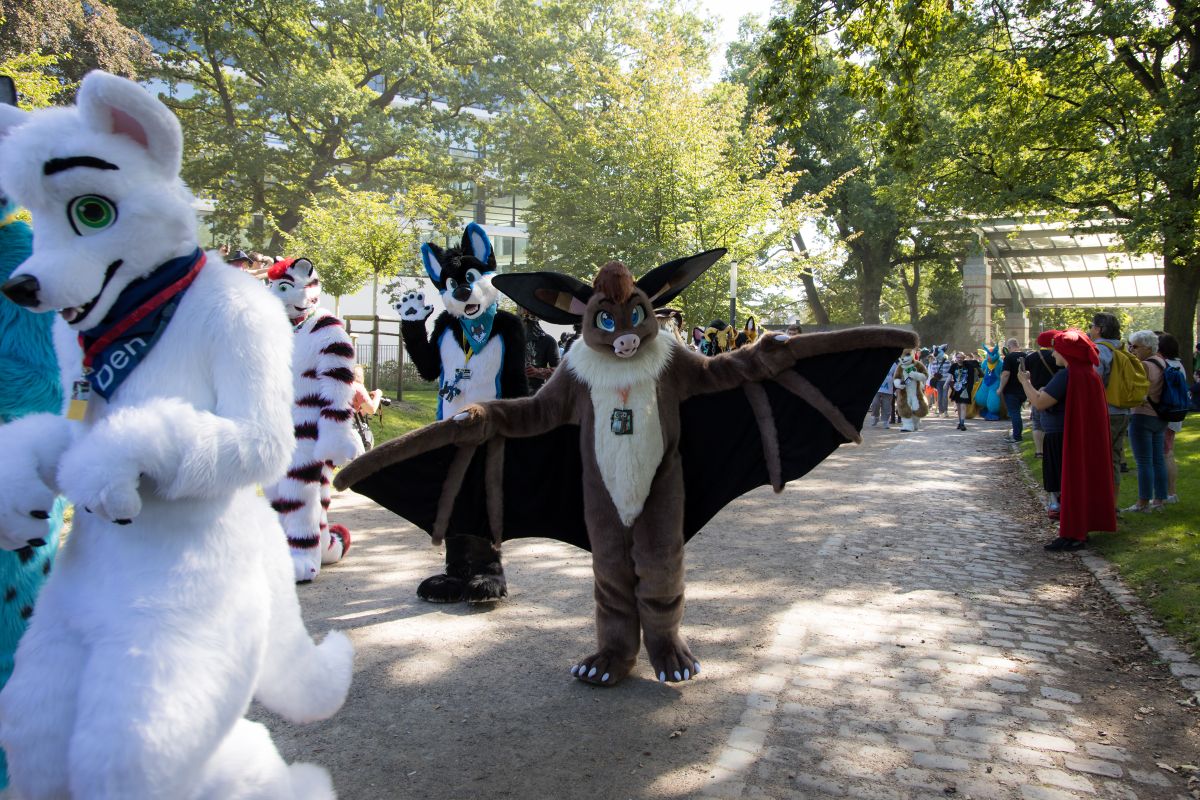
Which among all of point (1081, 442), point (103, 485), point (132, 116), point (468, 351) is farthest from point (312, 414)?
point (1081, 442)

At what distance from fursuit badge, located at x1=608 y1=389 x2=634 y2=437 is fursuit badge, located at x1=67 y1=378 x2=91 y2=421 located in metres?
2.47

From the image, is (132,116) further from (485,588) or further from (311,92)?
(311,92)

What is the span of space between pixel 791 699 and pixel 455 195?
2827cm

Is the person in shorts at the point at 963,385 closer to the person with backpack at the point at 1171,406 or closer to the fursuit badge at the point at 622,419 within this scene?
the person with backpack at the point at 1171,406

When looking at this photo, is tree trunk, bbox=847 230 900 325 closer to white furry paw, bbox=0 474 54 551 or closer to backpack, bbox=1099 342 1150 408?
backpack, bbox=1099 342 1150 408

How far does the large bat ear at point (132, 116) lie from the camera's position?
2.06 meters

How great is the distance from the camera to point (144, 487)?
1922mm

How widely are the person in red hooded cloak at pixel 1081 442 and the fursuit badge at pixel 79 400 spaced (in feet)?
25.0

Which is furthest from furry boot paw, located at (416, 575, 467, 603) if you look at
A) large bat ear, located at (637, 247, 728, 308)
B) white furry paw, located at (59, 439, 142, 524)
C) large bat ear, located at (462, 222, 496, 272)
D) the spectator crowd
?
the spectator crowd

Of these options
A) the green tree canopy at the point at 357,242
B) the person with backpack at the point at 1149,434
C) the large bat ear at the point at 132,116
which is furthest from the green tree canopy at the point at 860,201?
the large bat ear at the point at 132,116

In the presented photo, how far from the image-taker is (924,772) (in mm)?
3455

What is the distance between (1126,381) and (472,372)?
661cm

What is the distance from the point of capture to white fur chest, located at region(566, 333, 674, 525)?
13.7 ft

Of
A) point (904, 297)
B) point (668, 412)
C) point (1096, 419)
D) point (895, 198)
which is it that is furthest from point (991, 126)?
point (904, 297)
